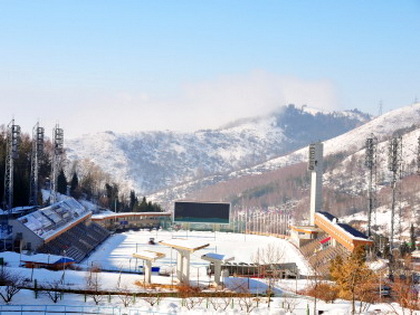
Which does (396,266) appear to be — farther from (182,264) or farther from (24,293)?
(24,293)

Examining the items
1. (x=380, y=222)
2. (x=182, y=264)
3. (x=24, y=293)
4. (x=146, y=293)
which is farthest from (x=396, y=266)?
(x=380, y=222)

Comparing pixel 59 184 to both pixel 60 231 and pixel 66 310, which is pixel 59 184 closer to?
pixel 60 231

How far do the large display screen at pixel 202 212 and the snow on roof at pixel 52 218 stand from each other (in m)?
11.3

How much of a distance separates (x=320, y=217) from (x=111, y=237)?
72.0 feet

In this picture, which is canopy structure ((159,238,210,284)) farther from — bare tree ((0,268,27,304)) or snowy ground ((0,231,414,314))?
bare tree ((0,268,27,304))

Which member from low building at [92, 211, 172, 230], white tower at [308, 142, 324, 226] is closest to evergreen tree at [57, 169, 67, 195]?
low building at [92, 211, 172, 230]

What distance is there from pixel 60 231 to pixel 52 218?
2070 mm

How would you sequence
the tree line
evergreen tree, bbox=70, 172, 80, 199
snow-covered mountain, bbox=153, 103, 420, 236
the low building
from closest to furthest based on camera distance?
the tree line, the low building, evergreen tree, bbox=70, 172, 80, 199, snow-covered mountain, bbox=153, 103, 420, 236

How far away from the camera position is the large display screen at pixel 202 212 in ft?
203

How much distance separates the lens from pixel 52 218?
4434 cm

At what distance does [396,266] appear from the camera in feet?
109

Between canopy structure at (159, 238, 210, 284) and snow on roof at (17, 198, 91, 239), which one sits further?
snow on roof at (17, 198, 91, 239)

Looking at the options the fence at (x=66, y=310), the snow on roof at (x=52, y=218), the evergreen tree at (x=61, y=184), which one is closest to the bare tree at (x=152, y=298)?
the fence at (x=66, y=310)

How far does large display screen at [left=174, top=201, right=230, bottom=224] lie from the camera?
61938 millimetres
